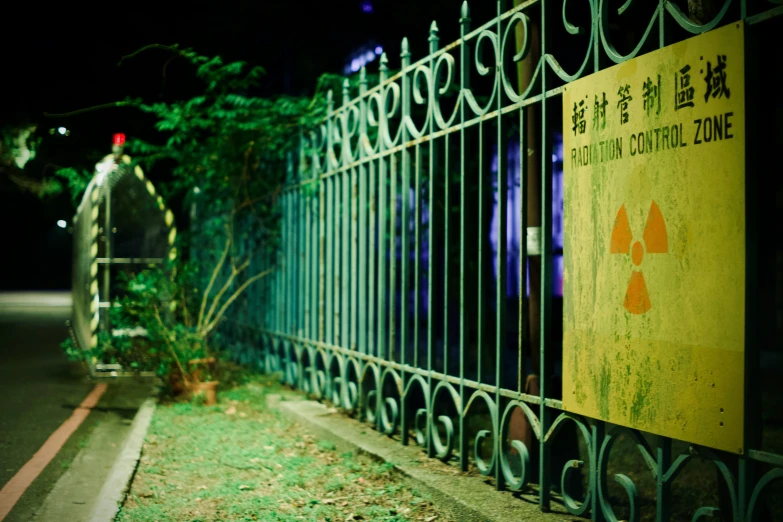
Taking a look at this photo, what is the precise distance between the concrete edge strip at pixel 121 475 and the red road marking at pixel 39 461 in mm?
565

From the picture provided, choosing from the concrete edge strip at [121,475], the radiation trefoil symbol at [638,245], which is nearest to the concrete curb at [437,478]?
the radiation trefoil symbol at [638,245]

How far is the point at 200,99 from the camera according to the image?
29.1 feet

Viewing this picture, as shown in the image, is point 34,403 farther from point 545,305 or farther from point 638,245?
point 638,245

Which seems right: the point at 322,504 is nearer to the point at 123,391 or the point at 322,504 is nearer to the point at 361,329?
the point at 361,329

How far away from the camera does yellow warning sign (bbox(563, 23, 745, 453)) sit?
3.19 meters

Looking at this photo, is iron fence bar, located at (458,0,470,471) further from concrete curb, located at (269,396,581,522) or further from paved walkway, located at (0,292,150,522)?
paved walkway, located at (0,292,150,522)

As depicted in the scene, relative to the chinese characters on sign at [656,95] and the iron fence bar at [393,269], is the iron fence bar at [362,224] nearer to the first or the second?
the iron fence bar at [393,269]

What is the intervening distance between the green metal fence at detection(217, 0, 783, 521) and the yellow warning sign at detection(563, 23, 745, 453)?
0.11 meters

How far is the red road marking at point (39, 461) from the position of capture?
5344 mm

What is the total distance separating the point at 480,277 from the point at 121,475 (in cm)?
301

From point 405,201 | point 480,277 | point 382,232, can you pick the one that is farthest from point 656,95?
point 382,232

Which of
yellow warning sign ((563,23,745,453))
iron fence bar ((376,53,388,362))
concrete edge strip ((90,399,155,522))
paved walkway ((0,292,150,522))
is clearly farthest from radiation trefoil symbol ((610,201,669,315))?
paved walkway ((0,292,150,522))

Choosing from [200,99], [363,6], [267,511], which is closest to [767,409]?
[267,511]

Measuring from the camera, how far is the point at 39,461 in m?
6.39
